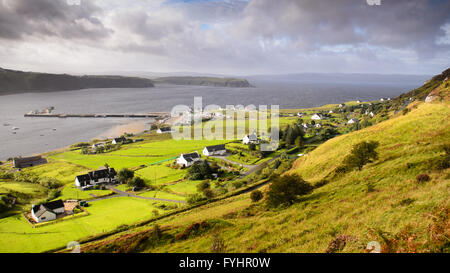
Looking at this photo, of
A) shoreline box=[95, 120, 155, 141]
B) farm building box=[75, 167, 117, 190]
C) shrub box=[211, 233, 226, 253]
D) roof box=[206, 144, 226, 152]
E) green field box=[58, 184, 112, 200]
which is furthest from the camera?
shoreline box=[95, 120, 155, 141]

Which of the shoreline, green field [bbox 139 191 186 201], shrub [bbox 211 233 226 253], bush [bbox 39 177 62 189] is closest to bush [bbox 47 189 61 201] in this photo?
bush [bbox 39 177 62 189]

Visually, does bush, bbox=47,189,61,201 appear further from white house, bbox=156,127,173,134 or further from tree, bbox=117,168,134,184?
white house, bbox=156,127,173,134

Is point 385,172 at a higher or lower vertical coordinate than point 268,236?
higher

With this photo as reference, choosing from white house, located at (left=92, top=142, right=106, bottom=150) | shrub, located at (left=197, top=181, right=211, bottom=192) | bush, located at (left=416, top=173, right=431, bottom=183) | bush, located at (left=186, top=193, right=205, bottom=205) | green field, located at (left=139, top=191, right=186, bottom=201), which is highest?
bush, located at (left=416, top=173, right=431, bottom=183)

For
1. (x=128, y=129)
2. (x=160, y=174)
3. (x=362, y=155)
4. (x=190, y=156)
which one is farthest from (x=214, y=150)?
(x=128, y=129)

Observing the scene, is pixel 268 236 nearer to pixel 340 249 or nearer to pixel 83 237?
pixel 340 249

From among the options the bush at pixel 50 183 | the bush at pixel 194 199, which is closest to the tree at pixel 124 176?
the bush at pixel 50 183
